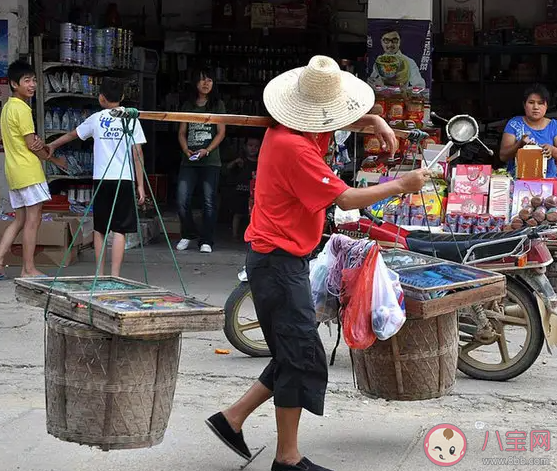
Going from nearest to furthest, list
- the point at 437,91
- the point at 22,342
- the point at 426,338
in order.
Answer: the point at 426,338 → the point at 22,342 → the point at 437,91

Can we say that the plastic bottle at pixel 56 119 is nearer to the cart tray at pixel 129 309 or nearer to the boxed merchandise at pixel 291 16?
the boxed merchandise at pixel 291 16

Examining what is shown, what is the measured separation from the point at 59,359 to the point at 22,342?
3182 mm

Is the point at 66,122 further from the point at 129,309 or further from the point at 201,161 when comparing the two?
the point at 129,309

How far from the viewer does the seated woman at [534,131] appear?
8.79 meters

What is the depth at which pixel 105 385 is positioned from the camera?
4.28 meters

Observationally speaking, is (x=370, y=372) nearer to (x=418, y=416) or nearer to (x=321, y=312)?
(x=321, y=312)

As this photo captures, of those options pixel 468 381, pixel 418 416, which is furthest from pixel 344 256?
pixel 468 381

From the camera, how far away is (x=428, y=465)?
5.04 metres

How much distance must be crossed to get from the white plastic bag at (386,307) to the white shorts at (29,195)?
202 inches

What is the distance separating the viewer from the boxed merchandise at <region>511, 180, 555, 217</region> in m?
8.45

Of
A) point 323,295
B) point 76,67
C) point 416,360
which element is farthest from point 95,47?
point 416,360

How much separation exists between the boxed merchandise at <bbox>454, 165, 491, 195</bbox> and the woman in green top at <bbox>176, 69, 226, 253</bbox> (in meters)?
2.88

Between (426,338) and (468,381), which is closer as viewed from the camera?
(426,338)

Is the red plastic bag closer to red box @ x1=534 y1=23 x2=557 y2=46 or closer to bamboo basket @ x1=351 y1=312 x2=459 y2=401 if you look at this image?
bamboo basket @ x1=351 y1=312 x2=459 y2=401
